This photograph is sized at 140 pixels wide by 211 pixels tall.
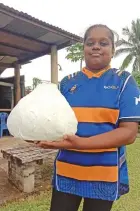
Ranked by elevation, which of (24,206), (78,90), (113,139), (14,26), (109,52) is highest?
(14,26)

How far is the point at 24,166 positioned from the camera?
3.87 metres

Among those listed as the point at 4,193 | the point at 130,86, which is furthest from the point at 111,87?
the point at 4,193

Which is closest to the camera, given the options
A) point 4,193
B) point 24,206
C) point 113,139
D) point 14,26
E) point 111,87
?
point 113,139

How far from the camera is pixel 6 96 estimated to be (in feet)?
37.2

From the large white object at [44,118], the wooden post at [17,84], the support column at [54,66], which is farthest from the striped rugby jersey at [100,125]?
the wooden post at [17,84]

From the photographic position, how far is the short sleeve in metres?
1.40

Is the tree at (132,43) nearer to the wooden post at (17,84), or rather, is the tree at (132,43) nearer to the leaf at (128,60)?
the leaf at (128,60)

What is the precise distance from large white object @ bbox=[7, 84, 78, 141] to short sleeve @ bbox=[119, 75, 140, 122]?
0.24 m

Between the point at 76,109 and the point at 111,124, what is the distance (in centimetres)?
19

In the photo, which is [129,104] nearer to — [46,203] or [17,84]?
[46,203]

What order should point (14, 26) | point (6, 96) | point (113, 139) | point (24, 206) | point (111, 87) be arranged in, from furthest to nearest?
point (6, 96)
point (14, 26)
point (24, 206)
point (111, 87)
point (113, 139)

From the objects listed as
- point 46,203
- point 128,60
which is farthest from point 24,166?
point 128,60

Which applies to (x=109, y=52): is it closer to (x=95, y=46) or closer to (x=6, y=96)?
(x=95, y=46)

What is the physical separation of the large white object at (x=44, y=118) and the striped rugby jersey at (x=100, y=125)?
111mm
